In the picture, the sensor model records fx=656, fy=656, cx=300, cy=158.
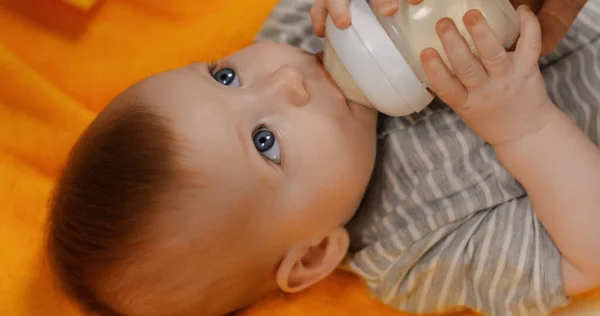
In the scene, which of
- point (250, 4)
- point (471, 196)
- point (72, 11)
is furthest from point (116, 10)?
point (471, 196)

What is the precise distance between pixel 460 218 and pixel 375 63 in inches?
11.9

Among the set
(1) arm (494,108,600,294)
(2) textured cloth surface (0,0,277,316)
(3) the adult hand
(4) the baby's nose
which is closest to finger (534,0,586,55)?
(3) the adult hand

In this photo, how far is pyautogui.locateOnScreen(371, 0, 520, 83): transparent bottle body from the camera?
29.7 inches

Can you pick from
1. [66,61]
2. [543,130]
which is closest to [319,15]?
[543,130]

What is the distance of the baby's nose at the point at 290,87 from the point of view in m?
0.86

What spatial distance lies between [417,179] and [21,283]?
64cm

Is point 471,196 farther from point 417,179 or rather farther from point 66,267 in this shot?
point 66,267

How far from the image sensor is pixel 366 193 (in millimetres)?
1023

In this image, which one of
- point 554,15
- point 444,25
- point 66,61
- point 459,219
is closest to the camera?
point 444,25

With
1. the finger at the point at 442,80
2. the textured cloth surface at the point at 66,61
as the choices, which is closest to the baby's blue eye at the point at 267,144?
the finger at the point at 442,80

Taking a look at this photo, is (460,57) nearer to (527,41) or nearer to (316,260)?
(527,41)

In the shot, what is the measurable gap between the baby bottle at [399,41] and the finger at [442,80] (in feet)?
0.06

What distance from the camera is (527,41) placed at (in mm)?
790

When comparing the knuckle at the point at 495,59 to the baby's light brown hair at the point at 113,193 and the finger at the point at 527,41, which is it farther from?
the baby's light brown hair at the point at 113,193
